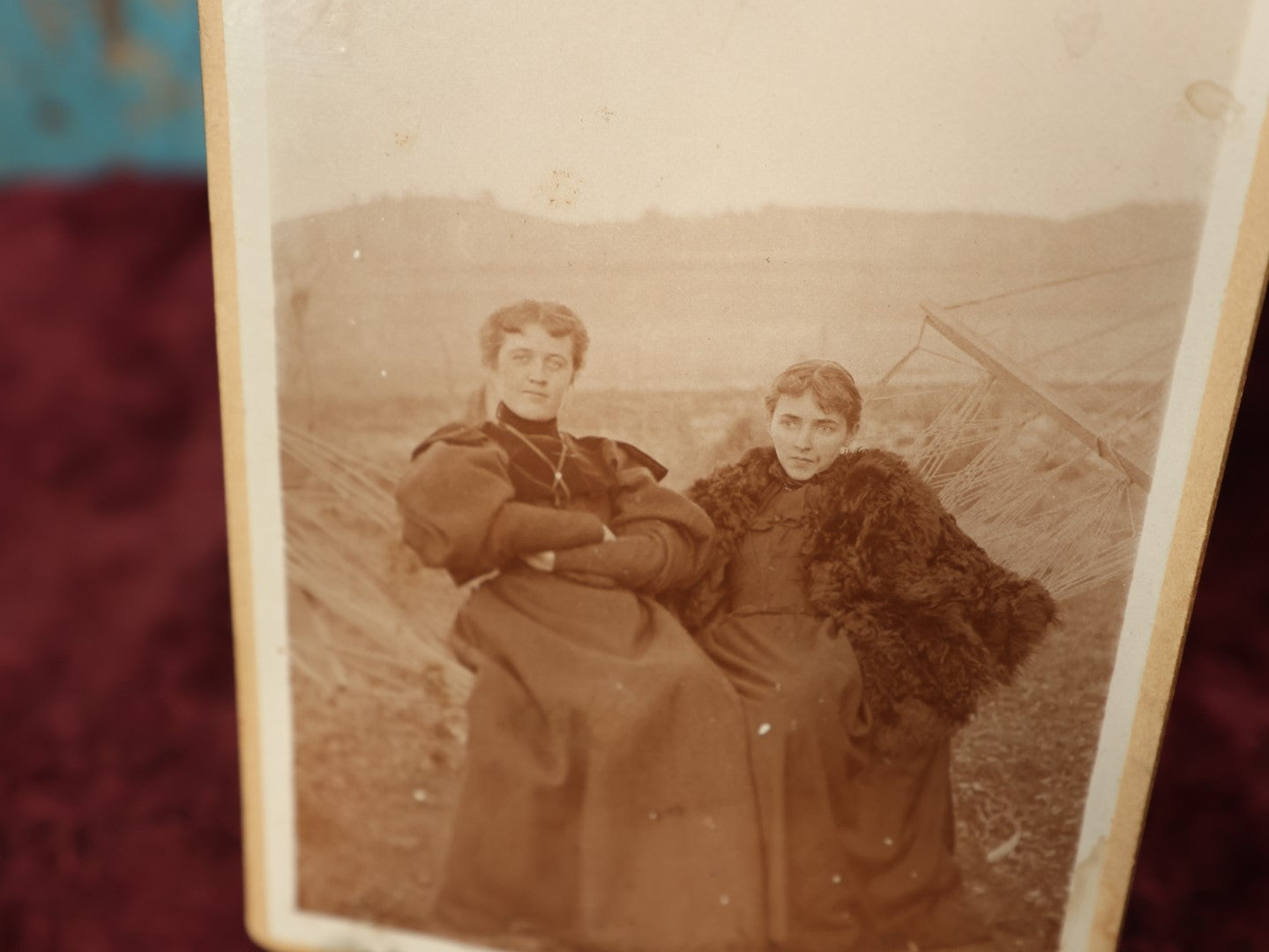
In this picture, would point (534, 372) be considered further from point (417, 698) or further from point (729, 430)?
point (417, 698)

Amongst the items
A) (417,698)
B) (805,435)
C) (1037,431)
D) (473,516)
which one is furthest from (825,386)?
(417,698)

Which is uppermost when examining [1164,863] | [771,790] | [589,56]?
[589,56]

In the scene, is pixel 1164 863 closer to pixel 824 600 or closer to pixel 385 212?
pixel 824 600

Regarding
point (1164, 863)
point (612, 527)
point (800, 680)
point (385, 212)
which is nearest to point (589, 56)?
point (385, 212)

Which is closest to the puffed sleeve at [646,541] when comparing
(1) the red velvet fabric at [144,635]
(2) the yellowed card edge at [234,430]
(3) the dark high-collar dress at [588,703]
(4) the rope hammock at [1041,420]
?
(3) the dark high-collar dress at [588,703]

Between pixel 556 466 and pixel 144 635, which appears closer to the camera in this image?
pixel 556 466

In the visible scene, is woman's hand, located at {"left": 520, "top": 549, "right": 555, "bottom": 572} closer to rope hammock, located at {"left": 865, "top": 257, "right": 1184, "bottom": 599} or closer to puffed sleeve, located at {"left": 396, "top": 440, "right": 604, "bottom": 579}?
puffed sleeve, located at {"left": 396, "top": 440, "right": 604, "bottom": 579}
